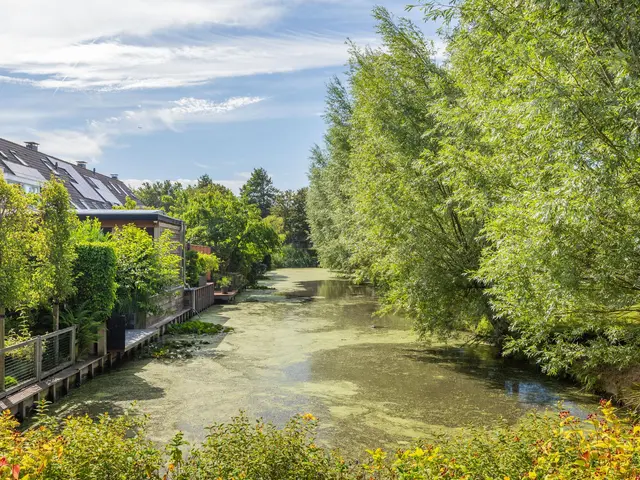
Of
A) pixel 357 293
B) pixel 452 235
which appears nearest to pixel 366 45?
pixel 452 235

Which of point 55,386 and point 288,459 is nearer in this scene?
point 288,459

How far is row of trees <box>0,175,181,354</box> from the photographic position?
8570 millimetres

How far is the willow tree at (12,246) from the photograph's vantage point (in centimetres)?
835

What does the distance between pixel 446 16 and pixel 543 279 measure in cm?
414

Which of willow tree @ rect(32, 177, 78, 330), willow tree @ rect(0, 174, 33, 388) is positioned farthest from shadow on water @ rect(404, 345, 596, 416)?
willow tree @ rect(0, 174, 33, 388)

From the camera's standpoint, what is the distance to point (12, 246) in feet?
28.3

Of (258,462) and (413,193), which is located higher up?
(413,193)

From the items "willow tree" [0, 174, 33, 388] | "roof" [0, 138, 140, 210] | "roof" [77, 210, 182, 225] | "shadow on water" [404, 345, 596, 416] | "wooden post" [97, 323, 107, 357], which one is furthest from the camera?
"roof" [0, 138, 140, 210]

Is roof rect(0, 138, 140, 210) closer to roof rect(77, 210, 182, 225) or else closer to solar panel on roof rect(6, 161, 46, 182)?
solar panel on roof rect(6, 161, 46, 182)

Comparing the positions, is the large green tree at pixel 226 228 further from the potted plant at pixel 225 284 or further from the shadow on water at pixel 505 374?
the shadow on water at pixel 505 374

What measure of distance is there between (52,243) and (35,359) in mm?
1936

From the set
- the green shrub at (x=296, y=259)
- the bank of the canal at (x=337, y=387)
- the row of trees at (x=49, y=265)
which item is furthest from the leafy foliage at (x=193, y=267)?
the green shrub at (x=296, y=259)

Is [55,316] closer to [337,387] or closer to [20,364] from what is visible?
[20,364]

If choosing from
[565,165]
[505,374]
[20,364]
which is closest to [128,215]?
[20,364]
